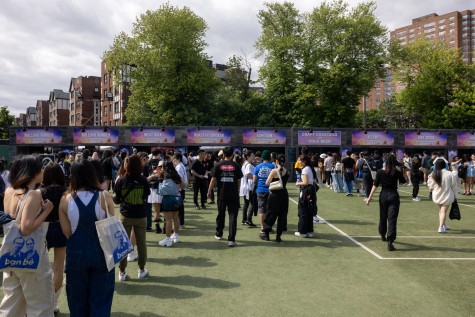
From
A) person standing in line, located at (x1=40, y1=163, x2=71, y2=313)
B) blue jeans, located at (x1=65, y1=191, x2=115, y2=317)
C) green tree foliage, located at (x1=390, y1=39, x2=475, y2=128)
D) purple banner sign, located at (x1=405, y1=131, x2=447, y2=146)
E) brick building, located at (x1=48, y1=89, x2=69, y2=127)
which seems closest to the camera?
blue jeans, located at (x1=65, y1=191, x2=115, y2=317)

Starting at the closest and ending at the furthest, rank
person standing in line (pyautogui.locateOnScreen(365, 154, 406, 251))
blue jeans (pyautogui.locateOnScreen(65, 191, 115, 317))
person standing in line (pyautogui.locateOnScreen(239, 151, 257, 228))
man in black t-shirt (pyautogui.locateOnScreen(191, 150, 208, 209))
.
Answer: blue jeans (pyautogui.locateOnScreen(65, 191, 115, 317)) → person standing in line (pyautogui.locateOnScreen(365, 154, 406, 251)) → person standing in line (pyautogui.locateOnScreen(239, 151, 257, 228)) → man in black t-shirt (pyautogui.locateOnScreen(191, 150, 208, 209))

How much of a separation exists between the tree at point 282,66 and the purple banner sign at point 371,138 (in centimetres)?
1540

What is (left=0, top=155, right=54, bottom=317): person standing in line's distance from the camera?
3.42 metres

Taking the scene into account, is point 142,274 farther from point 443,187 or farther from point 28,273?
point 443,187

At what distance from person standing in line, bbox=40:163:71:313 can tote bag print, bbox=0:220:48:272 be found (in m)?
1.17

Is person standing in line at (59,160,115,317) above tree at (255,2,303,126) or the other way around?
the other way around

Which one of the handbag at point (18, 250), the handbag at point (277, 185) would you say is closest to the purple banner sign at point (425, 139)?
the handbag at point (277, 185)

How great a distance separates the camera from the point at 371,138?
87.0 feet

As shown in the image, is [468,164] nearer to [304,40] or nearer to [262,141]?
Answer: [262,141]

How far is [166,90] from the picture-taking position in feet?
130

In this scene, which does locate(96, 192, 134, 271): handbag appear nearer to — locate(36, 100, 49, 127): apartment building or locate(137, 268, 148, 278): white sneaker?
locate(137, 268, 148, 278): white sneaker

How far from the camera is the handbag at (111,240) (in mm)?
3352

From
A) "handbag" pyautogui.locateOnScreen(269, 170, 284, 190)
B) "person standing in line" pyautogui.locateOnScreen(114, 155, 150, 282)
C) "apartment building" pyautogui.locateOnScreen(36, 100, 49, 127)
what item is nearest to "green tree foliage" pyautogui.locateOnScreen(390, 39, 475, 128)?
"handbag" pyautogui.locateOnScreen(269, 170, 284, 190)

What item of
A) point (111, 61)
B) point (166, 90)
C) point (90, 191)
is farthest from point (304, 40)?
point (90, 191)
